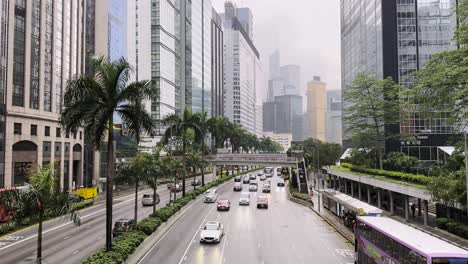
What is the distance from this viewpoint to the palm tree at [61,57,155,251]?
2077cm

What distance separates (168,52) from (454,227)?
10517 centimetres

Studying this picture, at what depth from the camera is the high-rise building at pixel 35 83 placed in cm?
4872

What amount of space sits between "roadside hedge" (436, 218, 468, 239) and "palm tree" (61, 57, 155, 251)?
22.9m

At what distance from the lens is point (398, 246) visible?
50.5ft

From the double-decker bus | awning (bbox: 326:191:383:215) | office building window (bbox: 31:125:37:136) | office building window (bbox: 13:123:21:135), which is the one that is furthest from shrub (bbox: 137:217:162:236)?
office building window (bbox: 31:125:37:136)

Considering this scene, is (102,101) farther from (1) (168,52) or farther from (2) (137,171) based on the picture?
(1) (168,52)

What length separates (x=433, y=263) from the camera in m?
12.8

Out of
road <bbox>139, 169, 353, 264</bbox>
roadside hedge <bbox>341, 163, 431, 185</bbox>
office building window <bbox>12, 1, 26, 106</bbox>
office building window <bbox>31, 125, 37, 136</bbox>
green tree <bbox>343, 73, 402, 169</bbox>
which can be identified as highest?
office building window <bbox>12, 1, 26, 106</bbox>

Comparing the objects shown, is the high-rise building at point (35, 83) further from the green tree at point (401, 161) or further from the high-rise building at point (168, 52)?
the green tree at point (401, 161)

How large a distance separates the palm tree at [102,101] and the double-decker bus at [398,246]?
13914 mm

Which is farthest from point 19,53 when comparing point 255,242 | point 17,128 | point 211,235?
point 255,242

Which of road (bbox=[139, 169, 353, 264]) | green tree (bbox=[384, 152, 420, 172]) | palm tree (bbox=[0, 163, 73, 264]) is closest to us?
palm tree (bbox=[0, 163, 73, 264])

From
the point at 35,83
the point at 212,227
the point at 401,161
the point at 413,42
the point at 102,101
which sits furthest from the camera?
the point at 413,42

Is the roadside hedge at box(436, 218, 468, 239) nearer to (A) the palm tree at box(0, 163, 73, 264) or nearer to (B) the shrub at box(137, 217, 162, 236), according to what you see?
(B) the shrub at box(137, 217, 162, 236)
